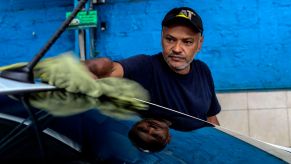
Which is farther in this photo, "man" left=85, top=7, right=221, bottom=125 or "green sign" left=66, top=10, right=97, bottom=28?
"green sign" left=66, top=10, right=97, bottom=28

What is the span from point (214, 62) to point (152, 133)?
324 centimetres

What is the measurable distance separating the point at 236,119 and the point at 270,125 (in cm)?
39

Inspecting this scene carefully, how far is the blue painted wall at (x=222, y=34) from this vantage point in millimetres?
5039

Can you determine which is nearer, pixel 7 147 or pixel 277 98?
pixel 7 147

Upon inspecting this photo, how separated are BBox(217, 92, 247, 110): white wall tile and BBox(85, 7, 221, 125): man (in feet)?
7.07

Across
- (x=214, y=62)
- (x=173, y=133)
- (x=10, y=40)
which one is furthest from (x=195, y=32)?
(x=10, y=40)

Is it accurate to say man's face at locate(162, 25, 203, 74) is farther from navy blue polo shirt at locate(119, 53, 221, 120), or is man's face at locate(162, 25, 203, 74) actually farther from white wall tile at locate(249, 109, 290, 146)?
white wall tile at locate(249, 109, 290, 146)

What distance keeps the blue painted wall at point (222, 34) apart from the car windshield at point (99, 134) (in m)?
2.91

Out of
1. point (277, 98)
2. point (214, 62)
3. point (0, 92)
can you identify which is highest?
point (0, 92)

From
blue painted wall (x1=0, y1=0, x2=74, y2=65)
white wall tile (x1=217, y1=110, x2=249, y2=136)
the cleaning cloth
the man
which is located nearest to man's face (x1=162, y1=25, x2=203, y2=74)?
the man

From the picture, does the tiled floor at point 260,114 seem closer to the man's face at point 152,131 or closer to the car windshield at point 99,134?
the car windshield at point 99,134

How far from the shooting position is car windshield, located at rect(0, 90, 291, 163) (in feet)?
5.61

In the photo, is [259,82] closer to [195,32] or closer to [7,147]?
[195,32]

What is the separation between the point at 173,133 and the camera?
7.02ft
